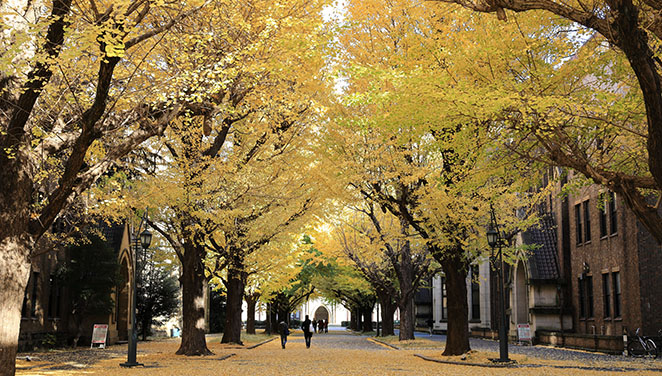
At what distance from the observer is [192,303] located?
82.5 feet

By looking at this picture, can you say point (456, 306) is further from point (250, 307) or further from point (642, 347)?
point (250, 307)

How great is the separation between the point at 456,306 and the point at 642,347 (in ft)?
25.6

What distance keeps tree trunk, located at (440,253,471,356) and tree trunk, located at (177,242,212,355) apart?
900 centimetres

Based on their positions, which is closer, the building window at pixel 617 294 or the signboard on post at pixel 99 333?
the signboard on post at pixel 99 333

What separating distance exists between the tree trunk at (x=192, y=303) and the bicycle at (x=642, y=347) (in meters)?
16.3

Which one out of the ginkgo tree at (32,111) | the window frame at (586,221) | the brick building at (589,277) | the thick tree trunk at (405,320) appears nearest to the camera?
the ginkgo tree at (32,111)

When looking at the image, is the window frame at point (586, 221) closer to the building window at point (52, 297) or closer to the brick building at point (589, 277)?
the brick building at point (589, 277)

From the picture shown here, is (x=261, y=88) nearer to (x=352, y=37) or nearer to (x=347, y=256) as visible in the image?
(x=352, y=37)

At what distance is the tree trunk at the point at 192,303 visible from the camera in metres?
25.1

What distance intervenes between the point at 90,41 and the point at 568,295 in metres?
35.4

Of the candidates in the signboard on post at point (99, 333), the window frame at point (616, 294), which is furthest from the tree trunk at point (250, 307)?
the window frame at point (616, 294)

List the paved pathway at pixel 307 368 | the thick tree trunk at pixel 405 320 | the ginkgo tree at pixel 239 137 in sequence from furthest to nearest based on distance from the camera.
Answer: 1. the thick tree trunk at pixel 405 320
2. the paved pathway at pixel 307 368
3. the ginkgo tree at pixel 239 137

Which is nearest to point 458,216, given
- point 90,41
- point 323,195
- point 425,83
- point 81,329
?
point 323,195

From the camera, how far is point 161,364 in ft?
71.4
